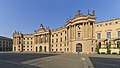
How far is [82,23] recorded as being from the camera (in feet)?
181

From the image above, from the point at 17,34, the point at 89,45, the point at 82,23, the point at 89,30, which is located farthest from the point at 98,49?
the point at 17,34

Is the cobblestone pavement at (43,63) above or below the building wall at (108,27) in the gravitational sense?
below

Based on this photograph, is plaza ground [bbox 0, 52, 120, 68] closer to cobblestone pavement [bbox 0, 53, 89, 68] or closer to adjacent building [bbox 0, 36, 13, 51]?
cobblestone pavement [bbox 0, 53, 89, 68]

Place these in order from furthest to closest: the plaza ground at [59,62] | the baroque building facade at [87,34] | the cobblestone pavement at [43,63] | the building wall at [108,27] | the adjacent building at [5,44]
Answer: the adjacent building at [5,44], the baroque building facade at [87,34], the building wall at [108,27], the plaza ground at [59,62], the cobblestone pavement at [43,63]

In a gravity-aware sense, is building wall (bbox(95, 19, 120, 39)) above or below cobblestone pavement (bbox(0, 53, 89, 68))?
above

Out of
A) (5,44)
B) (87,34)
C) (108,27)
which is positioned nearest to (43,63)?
(87,34)

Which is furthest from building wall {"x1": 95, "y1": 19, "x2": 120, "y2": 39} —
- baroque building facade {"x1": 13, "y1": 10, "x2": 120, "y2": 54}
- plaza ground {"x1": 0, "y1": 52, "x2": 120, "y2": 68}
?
plaza ground {"x1": 0, "y1": 52, "x2": 120, "y2": 68}

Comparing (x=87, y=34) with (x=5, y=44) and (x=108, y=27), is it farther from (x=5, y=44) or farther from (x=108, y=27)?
(x=5, y=44)

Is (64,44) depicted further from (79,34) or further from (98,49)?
(98,49)

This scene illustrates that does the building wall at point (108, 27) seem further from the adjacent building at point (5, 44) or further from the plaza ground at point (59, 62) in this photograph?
the adjacent building at point (5, 44)

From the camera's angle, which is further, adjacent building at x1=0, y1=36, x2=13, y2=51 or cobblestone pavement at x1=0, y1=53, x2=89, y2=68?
adjacent building at x1=0, y1=36, x2=13, y2=51

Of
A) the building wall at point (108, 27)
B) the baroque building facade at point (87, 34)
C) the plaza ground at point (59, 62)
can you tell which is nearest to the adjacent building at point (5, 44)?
the baroque building facade at point (87, 34)

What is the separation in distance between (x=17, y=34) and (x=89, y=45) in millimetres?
71830

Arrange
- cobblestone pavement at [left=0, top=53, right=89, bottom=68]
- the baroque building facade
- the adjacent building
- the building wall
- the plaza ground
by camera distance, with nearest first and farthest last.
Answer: cobblestone pavement at [left=0, top=53, right=89, bottom=68] < the plaza ground < the building wall < the baroque building facade < the adjacent building
